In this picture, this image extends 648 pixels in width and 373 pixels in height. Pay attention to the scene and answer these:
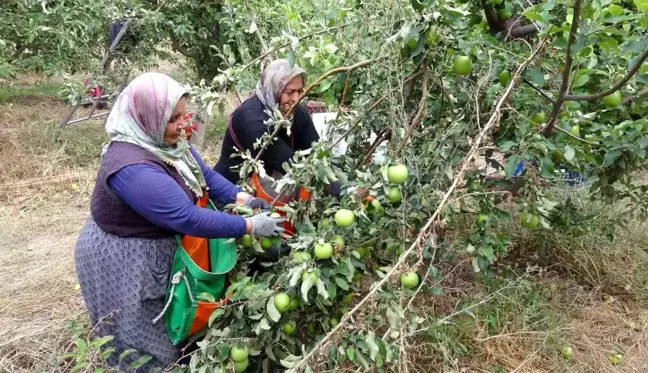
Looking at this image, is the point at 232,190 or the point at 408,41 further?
the point at 232,190

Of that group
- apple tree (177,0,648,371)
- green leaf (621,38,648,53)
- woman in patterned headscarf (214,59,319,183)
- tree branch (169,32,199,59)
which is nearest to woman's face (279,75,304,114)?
woman in patterned headscarf (214,59,319,183)

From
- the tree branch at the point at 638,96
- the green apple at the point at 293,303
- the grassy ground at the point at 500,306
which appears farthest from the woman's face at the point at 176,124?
the tree branch at the point at 638,96

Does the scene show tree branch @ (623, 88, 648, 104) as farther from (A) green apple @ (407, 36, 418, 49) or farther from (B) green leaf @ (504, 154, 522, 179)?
(A) green apple @ (407, 36, 418, 49)

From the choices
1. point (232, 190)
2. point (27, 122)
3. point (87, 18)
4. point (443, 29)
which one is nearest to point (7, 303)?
point (232, 190)

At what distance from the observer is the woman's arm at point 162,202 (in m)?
1.84

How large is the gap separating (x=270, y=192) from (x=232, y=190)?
214 millimetres

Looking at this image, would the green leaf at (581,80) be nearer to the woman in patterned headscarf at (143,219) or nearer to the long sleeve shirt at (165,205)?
the woman in patterned headscarf at (143,219)

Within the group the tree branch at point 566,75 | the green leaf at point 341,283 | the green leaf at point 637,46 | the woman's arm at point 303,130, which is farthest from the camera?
the woman's arm at point 303,130

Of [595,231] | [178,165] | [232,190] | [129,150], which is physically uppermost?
[129,150]

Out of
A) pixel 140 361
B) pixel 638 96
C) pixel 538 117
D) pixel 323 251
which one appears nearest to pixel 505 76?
pixel 538 117

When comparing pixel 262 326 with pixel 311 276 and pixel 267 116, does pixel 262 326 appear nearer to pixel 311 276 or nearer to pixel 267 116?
pixel 311 276

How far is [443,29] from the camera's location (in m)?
1.82

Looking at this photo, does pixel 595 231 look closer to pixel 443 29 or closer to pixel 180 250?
pixel 443 29

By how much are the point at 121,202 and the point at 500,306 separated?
1985 millimetres
